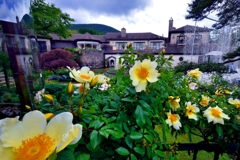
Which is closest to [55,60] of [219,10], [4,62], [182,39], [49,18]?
[49,18]

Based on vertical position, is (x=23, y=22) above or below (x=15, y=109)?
above

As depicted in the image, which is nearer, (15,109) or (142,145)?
(142,145)

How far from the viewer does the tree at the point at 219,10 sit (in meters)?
4.79

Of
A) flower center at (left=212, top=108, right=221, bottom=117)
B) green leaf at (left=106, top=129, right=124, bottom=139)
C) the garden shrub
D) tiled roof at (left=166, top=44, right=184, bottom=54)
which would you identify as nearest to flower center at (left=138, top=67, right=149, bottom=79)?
green leaf at (left=106, top=129, right=124, bottom=139)

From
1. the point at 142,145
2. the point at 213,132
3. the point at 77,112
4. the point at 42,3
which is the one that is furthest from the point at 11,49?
the point at 42,3

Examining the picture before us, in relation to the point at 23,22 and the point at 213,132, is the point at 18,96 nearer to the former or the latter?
the point at 23,22

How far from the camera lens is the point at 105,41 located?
2034 centimetres

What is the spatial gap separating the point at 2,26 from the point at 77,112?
708 mm

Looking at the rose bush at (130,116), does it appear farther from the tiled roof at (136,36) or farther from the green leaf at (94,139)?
the tiled roof at (136,36)

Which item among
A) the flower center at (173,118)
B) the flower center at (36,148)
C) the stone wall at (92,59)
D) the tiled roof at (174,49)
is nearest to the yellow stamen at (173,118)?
the flower center at (173,118)

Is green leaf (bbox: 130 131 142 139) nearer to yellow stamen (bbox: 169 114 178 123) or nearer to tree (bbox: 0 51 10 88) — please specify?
yellow stamen (bbox: 169 114 178 123)

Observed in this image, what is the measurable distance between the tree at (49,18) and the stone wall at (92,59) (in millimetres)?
5580

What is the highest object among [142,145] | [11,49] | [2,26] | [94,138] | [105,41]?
[105,41]

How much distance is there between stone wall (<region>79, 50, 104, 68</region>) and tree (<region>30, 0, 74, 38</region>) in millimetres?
5580
